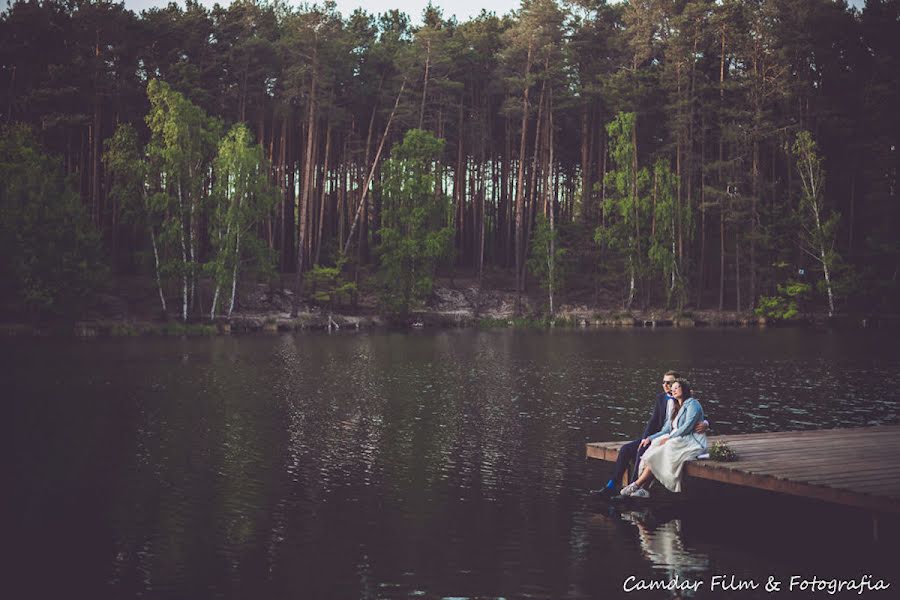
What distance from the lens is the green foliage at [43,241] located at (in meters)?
45.2

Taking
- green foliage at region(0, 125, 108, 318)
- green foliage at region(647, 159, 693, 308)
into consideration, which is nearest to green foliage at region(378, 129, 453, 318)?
green foliage at region(647, 159, 693, 308)

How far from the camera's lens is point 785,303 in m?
61.4

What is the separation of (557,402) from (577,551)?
12.9 metres

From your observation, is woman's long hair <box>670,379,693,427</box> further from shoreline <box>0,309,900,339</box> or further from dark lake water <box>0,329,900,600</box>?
shoreline <box>0,309,900,339</box>

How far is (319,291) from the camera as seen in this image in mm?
60375

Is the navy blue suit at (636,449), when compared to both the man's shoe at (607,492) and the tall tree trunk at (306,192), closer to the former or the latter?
the man's shoe at (607,492)

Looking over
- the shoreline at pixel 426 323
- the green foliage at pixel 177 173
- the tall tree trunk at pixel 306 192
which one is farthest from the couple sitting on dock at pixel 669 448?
the tall tree trunk at pixel 306 192

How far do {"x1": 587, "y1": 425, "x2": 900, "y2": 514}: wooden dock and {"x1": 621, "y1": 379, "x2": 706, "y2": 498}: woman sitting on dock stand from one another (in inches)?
7.6

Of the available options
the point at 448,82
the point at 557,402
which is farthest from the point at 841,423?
the point at 448,82

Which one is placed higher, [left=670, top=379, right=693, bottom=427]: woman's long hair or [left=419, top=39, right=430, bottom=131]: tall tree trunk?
[left=419, top=39, right=430, bottom=131]: tall tree trunk

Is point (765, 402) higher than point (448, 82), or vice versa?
point (448, 82)

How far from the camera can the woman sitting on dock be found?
38.9 feet

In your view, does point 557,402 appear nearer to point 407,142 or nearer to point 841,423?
point 841,423

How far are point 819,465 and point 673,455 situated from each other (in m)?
1.88
